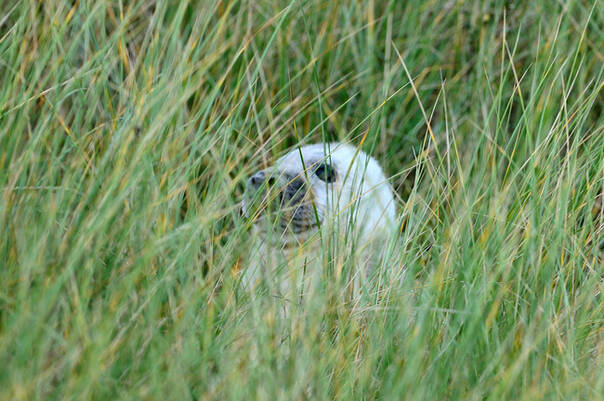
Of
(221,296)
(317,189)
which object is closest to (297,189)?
(317,189)

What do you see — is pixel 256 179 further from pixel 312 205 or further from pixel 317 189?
pixel 317 189

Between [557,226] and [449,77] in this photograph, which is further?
[449,77]

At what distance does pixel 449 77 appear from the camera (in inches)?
148

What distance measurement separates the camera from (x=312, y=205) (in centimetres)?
273

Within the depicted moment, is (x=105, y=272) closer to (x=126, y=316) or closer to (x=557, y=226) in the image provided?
(x=126, y=316)

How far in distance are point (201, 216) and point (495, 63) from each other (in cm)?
214

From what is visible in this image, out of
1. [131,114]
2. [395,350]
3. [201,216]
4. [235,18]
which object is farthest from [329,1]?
[395,350]

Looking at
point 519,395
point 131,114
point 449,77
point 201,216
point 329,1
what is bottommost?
point 519,395

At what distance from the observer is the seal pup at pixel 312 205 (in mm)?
2410

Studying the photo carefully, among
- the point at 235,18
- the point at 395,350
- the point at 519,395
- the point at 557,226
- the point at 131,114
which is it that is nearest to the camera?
the point at 519,395

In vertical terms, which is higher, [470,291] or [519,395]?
[470,291]

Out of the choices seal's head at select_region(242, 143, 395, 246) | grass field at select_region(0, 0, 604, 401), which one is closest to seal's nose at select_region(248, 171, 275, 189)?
seal's head at select_region(242, 143, 395, 246)

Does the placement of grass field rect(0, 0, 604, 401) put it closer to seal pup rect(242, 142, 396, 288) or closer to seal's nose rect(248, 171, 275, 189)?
seal pup rect(242, 142, 396, 288)

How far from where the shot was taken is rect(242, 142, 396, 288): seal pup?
2410 mm
